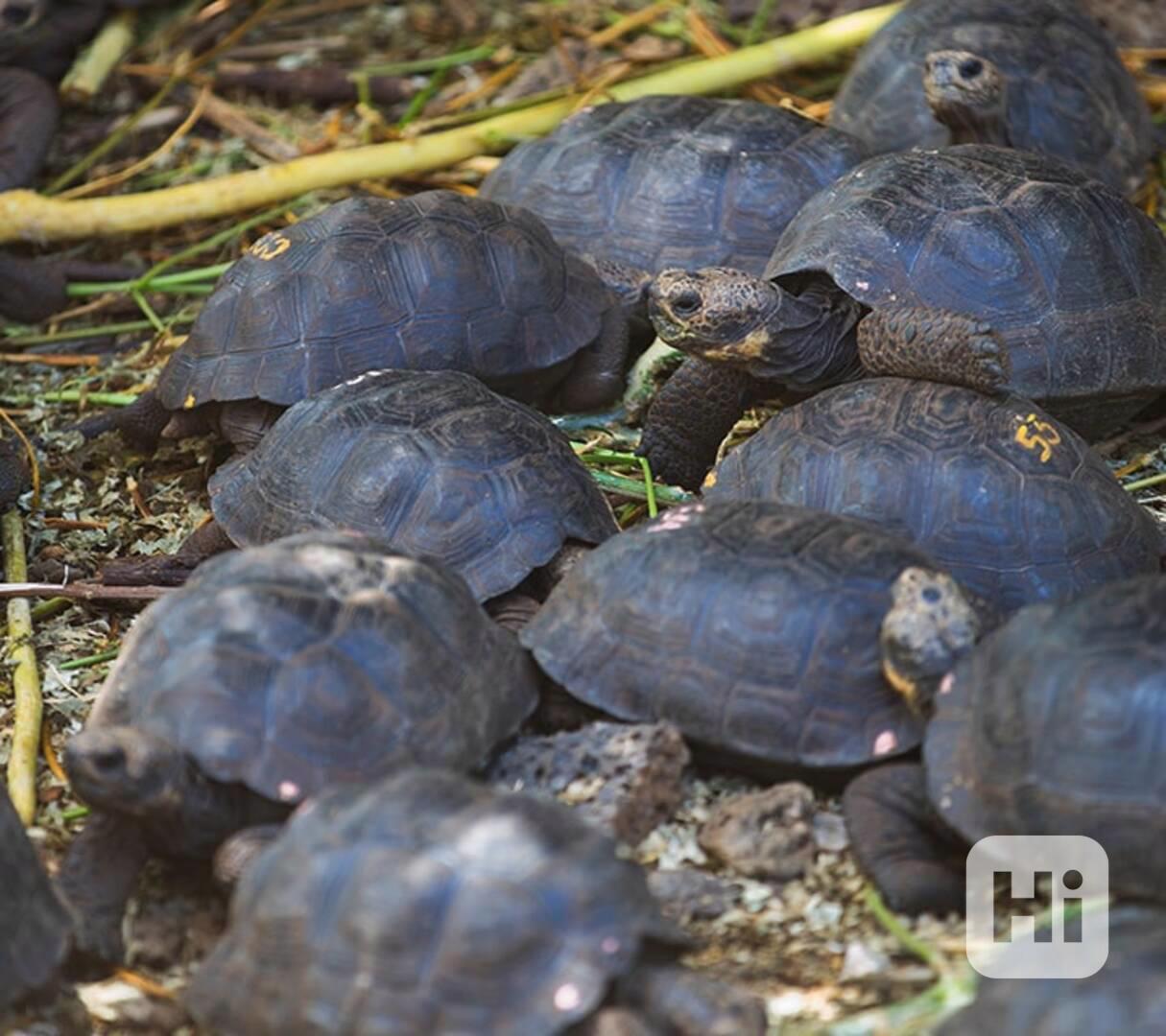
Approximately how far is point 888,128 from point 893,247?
6.00ft

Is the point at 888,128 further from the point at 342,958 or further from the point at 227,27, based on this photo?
the point at 342,958

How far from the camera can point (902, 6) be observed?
7.11 meters

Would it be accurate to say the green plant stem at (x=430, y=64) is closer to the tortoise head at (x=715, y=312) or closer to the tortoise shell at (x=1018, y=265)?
the tortoise shell at (x=1018, y=265)

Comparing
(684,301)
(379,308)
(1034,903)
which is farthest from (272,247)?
(1034,903)

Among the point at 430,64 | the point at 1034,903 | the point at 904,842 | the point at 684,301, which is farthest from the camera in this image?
the point at 430,64

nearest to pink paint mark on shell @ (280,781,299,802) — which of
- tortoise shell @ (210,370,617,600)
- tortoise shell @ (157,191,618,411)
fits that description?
tortoise shell @ (210,370,617,600)

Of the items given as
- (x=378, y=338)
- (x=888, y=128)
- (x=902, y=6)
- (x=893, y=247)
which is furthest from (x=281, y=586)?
(x=902, y=6)

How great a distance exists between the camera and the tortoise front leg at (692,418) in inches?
205

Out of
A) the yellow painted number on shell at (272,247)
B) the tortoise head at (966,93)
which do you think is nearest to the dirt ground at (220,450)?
the yellow painted number on shell at (272,247)

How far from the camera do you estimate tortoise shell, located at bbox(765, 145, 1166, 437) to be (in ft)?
16.4

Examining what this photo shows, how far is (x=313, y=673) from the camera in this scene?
3.66 m

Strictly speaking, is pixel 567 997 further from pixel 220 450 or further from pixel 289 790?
pixel 220 450

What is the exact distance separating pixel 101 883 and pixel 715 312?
227cm

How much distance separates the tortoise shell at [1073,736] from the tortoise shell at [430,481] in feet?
4.01
